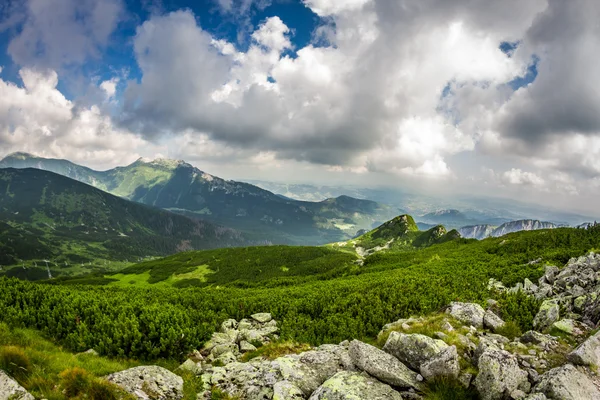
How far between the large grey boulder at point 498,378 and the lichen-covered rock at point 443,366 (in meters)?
0.67

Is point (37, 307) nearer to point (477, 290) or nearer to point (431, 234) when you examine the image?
point (477, 290)

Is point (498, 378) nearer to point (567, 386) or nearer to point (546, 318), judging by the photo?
point (567, 386)

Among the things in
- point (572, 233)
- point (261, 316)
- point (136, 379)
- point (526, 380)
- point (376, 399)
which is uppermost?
point (572, 233)

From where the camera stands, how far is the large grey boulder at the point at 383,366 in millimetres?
10074

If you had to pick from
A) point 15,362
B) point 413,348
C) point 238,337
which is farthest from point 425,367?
point 15,362

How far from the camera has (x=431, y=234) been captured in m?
158

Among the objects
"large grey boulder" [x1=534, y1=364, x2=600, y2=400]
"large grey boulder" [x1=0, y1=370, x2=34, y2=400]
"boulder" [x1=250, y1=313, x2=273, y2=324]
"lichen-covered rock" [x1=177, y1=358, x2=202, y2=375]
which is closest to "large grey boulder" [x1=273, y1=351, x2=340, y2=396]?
"lichen-covered rock" [x1=177, y1=358, x2=202, y2=375]

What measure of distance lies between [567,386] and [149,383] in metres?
13.2

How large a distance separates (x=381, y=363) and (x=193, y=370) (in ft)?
27.0

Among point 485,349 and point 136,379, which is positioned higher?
point 485,349

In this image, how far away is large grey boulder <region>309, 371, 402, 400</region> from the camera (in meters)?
9.38

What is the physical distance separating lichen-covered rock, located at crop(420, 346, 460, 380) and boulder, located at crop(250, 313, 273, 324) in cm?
1419

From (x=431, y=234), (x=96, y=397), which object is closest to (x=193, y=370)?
(x=96, y=397)

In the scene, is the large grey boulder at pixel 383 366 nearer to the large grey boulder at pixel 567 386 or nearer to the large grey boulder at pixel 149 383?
the large grey boulder at pixel 567 386
